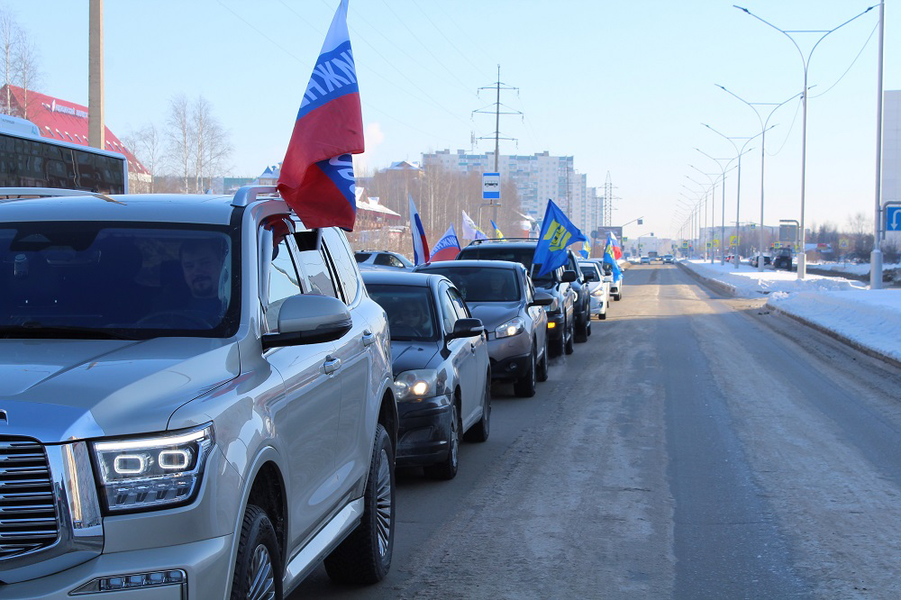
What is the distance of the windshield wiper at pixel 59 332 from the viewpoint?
3.69m

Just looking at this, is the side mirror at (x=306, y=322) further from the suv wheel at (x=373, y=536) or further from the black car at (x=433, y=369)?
the black car at (x=433, y=369)

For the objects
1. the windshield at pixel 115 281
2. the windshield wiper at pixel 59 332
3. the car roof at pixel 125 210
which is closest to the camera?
the windshield wiper at pixel 59 332

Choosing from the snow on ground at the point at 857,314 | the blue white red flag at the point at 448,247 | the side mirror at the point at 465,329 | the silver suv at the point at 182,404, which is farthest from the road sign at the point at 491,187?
the silver suv at the point at 182,404

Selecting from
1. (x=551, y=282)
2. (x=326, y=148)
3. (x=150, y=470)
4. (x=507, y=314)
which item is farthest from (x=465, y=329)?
(x=551, y=282)

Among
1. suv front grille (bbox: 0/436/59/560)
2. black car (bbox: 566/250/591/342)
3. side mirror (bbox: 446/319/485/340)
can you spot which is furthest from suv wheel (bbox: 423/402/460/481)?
black car (bbox: 566/250/591/342)

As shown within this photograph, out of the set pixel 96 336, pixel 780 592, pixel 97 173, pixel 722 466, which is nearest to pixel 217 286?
pixel 96 336

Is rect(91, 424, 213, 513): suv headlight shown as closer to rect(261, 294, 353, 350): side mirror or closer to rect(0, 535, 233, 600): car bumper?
rect(0, 535, 233, 600): car bumper

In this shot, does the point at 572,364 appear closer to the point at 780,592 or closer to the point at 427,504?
the point at 427,504

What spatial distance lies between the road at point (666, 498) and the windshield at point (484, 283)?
1.34 m

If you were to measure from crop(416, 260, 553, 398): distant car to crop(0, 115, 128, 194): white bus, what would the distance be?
6.26 m

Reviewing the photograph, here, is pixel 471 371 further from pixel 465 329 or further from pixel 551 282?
pixel 551 282

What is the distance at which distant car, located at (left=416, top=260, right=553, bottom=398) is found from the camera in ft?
41.9

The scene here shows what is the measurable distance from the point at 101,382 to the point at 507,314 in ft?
33.3

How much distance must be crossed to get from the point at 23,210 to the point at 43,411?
6.26 feet
